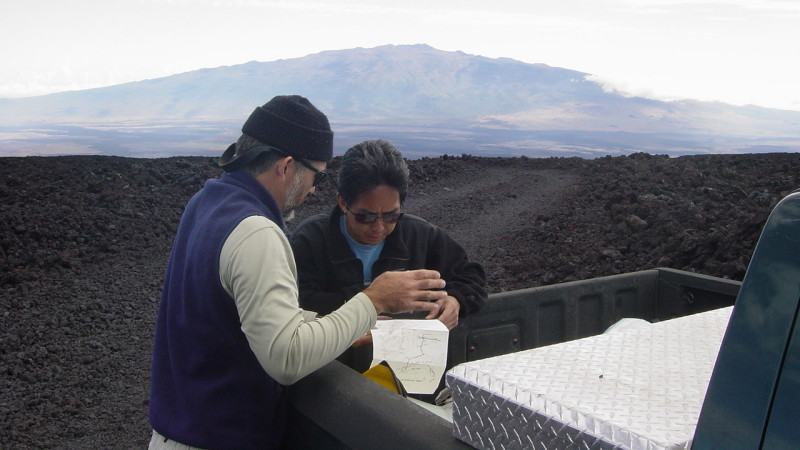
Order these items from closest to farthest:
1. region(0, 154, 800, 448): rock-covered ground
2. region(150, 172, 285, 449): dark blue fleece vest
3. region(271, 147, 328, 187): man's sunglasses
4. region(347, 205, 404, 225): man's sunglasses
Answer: region(150, 172, 285, 449): dark blue fleece vest < region(271, 147, 328, 187): man's sunglasses < region(347, 205, 404, 225): man's sunglasses < region(0, 154, 800, 448): rock-covered ground

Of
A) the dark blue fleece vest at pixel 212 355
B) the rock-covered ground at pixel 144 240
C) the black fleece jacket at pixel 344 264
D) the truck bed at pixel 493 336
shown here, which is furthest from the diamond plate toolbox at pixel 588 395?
the rock-covered ground at pixel 144 240

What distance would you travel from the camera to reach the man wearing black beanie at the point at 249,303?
72.7 inches

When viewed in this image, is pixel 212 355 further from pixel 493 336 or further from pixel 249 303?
pixel 493 336

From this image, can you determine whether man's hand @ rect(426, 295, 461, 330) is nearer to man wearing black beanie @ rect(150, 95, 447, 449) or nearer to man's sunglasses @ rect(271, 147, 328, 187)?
man wearing black beanie @ rect(150, 95, 447, 449)

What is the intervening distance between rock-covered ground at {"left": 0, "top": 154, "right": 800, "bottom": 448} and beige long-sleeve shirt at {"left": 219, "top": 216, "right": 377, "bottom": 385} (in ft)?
10.0

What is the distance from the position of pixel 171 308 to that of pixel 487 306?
61.7 inches

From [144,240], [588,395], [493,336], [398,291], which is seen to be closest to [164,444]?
[398,291]

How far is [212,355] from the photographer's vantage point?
80.3 inches

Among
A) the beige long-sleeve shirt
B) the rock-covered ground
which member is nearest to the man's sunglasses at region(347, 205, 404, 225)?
the beige long-sleeve shirt

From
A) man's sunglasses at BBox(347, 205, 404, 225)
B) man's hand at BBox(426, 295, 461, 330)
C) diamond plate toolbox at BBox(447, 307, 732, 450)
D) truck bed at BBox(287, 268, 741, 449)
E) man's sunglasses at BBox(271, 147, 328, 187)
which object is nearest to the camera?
diamond plate toolbox at BBox(447, 307, 732, 450)

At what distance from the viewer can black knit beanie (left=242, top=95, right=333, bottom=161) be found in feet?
7.20

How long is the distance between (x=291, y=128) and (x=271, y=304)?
63cm

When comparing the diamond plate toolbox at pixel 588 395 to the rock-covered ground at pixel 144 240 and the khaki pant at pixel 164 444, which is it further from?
the rock-covered ground at pixel 144 240

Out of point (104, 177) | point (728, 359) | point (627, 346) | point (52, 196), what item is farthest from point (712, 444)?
point (104, 177)
